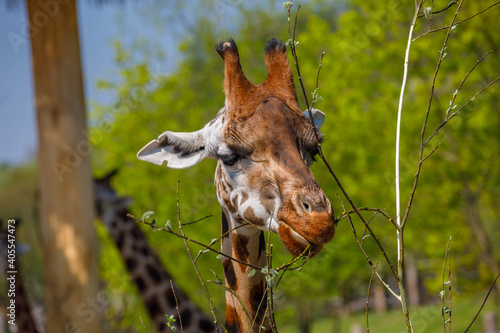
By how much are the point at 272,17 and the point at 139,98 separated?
322 cm

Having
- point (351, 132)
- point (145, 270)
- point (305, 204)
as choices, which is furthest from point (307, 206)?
point (351, 132)

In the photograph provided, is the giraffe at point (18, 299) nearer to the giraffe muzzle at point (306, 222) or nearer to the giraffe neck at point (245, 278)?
the giraffe neck at point (245, 278)

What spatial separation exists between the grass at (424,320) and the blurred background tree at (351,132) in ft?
2.33

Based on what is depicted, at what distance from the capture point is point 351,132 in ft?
30.8

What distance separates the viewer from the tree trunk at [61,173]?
5590 millimetres

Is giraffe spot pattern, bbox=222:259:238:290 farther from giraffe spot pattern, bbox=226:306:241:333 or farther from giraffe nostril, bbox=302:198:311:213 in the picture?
giraffe nostril, bbox=302:198:311:213

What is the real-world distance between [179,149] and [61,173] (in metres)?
3.30

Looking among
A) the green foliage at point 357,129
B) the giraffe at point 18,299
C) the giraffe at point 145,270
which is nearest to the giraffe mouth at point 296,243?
the giraffe at point 145,270

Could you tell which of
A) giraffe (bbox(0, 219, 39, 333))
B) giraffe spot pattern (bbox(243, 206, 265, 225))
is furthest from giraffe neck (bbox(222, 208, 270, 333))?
giraffe (bbox(0, 219, 39, 333))

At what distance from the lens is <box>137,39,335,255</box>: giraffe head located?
208 centimetres

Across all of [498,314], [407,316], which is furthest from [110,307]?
[498,314]

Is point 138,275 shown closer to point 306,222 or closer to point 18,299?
point 18,299

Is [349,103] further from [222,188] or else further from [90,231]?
[222,188]

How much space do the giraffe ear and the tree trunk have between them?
3.23m
